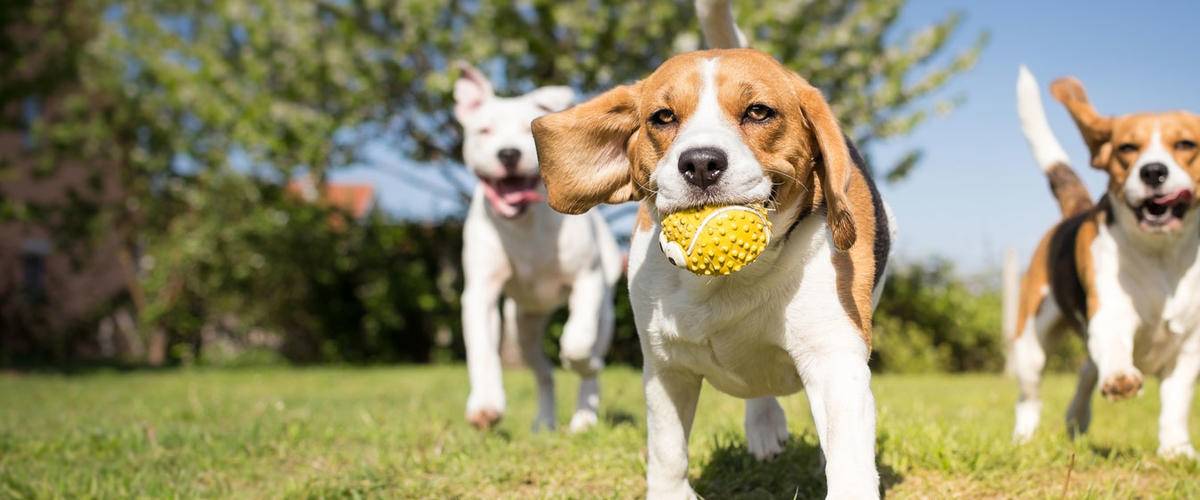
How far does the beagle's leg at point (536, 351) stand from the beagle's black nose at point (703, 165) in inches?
148

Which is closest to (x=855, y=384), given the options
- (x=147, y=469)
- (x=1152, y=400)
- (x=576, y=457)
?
(x=576, y=457)

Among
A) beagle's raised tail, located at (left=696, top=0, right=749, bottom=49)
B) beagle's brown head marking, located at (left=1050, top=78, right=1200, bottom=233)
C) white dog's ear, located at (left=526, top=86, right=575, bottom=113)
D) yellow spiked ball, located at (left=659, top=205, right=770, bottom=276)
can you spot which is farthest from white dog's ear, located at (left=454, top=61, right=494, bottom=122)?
yellow spiked ball, located at (left=659, top=205, right=770, bottom=276)

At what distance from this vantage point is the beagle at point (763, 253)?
8.47 ft

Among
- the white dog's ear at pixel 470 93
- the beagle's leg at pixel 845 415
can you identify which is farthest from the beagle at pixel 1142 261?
the white dog's ear at pixel 470 93

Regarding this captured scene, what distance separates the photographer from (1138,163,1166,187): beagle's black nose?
4.38 metres

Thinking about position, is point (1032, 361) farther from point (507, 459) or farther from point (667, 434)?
point (667, 434)

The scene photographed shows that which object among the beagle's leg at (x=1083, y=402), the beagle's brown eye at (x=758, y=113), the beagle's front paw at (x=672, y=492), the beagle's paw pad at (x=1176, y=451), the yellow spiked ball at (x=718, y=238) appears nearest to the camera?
the yellow spiked ball at (x=718, y=238)

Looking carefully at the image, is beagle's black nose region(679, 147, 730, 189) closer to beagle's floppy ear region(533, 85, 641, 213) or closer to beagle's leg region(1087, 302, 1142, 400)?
beagle's floppy ear region(533, 85, 641, 213)

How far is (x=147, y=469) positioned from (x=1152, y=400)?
793 cm

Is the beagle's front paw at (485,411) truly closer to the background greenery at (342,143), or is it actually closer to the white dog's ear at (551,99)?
the white dog's ear at (551,99)

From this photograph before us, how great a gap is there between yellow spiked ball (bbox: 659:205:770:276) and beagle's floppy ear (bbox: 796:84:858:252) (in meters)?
0.21

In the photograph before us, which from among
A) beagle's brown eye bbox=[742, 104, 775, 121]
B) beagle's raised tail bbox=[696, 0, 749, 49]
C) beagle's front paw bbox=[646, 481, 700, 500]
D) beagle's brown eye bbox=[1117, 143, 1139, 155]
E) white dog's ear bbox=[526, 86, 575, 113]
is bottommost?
beagle's front paw bbox=[646, 481, 700, 500]

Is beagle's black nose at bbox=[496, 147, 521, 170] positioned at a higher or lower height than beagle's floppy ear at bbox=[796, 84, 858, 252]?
higher

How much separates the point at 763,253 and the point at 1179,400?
2972mm
